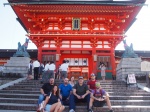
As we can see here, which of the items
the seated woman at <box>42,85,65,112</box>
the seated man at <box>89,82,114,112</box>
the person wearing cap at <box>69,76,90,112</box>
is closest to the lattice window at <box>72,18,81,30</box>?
the person wearing cap at <box>69,76,90,112</box>

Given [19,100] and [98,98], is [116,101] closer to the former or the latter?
[98,98]

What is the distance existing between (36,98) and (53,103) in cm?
284

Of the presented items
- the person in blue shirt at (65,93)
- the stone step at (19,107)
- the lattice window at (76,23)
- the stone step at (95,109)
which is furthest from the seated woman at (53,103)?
the lattice window at (76,23)

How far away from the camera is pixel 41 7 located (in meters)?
19.0

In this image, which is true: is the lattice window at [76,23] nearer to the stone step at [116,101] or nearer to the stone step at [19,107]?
the stone step at [116,101]

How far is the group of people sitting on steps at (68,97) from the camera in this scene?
7.58 metres

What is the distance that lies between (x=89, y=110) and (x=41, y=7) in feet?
44.0

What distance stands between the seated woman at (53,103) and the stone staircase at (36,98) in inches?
43.7

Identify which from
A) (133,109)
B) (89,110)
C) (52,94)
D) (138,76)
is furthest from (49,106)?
(138,76)

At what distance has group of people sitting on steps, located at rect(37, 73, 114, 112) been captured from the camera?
7.58m

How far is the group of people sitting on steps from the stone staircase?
0.40m

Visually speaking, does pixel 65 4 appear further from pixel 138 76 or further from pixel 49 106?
pixel 49 106

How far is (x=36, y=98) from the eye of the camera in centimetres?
1029

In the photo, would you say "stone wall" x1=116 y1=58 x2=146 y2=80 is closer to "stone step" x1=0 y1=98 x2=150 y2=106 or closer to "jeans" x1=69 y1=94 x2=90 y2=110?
"stone step" x1=0 y1=98 x2=150 y2=106
